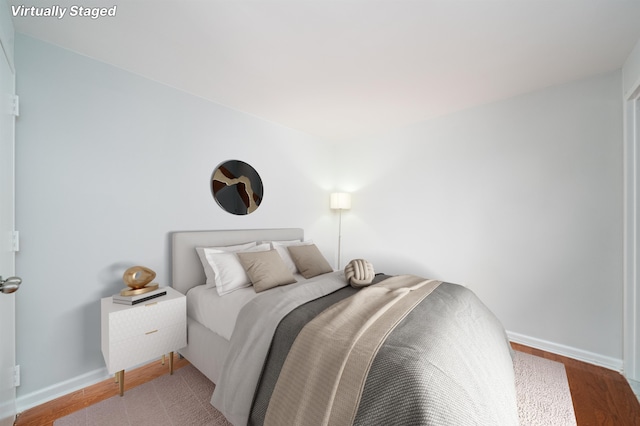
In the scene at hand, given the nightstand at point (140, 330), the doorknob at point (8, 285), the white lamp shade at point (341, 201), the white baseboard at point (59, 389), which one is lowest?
the white baseboard at point (59, 389)

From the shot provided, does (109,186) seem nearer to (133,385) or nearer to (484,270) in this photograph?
(133,385)

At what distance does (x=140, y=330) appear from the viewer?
171 cm

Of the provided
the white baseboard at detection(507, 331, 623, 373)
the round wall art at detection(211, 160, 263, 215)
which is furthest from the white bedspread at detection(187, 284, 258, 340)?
the white baseboard at detection(507, 331, 623, 373)

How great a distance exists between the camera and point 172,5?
143 cm

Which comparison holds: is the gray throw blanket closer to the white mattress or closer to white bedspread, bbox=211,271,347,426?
white bedspread, bbox=211,271,347,426

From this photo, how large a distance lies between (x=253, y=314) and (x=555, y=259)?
2724mm

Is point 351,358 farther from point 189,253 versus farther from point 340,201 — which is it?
point 340,201

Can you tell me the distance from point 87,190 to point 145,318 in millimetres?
1026

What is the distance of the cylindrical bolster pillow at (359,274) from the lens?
2039 millimetres

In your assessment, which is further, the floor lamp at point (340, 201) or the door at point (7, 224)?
the floor lamp at point (340, 201)

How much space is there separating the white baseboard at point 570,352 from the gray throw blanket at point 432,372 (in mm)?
1197

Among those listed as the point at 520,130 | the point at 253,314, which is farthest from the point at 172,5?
the point at 520,130

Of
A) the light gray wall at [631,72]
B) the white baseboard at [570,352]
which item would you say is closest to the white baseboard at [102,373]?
the white baseboard at [570,352]

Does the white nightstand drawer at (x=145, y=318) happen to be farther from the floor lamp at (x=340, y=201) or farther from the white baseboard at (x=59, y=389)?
the floor lamp at (x=340, y=201)
